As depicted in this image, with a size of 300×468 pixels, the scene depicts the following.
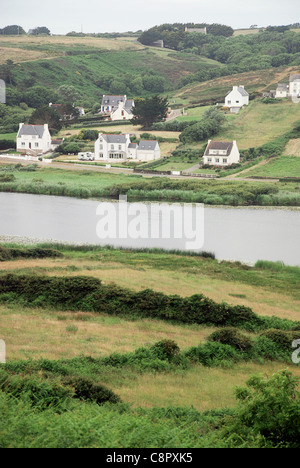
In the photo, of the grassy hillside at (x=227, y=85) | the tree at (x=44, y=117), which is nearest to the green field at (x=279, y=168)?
the tree at (x=44, y=117)

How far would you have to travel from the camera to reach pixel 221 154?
7481cm

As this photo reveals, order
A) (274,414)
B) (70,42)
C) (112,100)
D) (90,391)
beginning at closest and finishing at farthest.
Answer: (274,414) → (90,391) → (112,100) → (70,42)

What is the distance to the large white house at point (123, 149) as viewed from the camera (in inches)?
3150

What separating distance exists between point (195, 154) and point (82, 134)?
19779mm

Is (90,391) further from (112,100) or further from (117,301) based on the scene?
(112,100)

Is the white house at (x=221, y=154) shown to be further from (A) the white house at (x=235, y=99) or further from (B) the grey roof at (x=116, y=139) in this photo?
(A) the white house at (x=235, y=99)

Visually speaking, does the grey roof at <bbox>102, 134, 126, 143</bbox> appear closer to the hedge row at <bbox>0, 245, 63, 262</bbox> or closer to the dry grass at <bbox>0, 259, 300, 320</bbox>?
the hedge row at <bbox>0, 245, 63, 262</bbox>

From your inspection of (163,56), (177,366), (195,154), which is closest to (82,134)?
(195,154)

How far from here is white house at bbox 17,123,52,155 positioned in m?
86.2

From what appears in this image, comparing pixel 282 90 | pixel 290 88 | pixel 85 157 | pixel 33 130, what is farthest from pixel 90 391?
pixel 282 90

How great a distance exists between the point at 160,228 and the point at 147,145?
35.1 m

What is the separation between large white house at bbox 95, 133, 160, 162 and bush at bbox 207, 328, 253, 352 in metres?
61.2

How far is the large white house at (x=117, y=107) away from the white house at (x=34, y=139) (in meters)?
20.9
